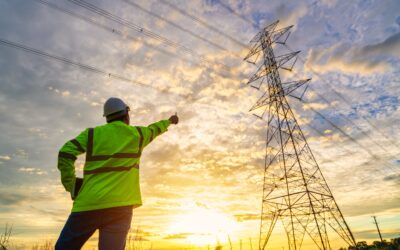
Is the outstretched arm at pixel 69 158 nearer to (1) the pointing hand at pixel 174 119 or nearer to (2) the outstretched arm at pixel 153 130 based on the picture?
(2) the outstretched arm at pixel 153 130

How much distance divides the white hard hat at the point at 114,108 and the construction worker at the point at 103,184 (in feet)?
0.78

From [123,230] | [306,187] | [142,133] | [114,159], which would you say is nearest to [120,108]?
[142,133]

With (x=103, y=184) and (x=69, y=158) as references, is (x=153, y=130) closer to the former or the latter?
(x=103, y=184)

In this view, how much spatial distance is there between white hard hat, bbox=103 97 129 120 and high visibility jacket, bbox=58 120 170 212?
0.25 meters

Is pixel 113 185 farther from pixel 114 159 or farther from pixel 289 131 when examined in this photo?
pixel 289 131

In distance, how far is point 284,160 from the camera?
21531 mm

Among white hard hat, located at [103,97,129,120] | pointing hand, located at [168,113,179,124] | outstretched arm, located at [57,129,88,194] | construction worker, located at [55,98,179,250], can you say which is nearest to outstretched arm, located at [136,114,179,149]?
pointing hand, located at [168,113,179,124]

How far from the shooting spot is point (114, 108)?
3.72 meters

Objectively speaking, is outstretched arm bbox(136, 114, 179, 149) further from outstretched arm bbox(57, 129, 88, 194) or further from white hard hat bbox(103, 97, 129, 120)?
outstretched arm bbox(57, 129, 88, 194)

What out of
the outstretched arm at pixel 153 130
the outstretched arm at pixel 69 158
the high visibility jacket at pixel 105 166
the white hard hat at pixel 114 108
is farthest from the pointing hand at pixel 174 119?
the outstretched arm at pixel 69 158

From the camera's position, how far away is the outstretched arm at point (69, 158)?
315cm

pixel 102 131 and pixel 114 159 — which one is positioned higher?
pixel 102 131

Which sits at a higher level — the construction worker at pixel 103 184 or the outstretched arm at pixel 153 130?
the outstretched arm at pixel 153 130

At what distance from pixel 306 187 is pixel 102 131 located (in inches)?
748
